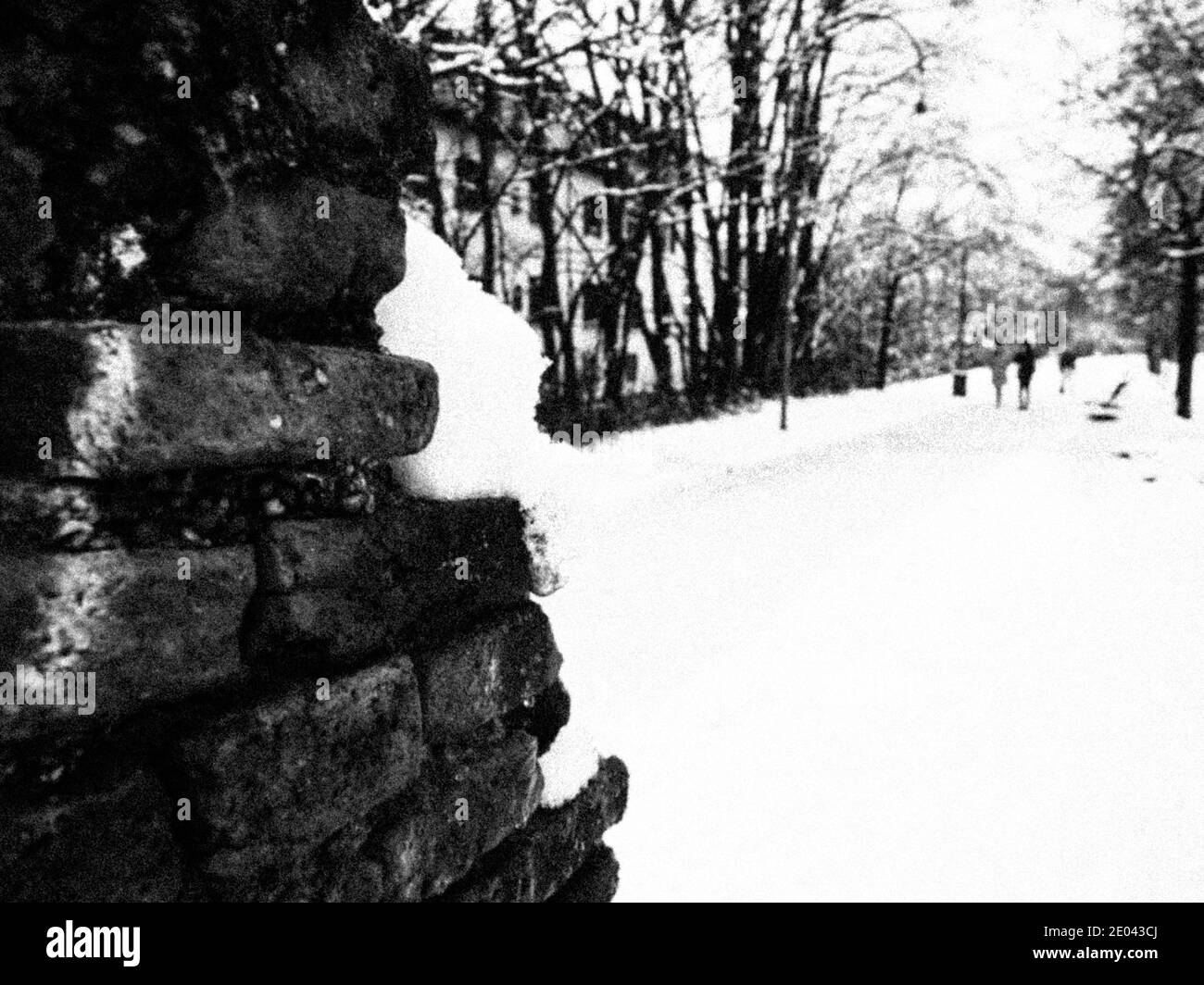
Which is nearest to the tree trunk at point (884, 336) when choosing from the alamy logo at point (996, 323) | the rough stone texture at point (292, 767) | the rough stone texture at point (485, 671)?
the alamy logo at point (996, 323)

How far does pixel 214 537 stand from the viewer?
102 centimetres

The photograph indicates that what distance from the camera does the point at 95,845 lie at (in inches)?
34.5

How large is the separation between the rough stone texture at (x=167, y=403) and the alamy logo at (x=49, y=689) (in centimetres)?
21

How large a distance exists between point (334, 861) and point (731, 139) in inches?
681

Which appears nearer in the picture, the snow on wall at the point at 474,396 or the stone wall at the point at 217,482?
the stone wall at the point at 217,482

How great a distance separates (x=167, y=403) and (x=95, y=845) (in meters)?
0.48

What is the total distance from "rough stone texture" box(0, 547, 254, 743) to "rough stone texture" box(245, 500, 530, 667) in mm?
44

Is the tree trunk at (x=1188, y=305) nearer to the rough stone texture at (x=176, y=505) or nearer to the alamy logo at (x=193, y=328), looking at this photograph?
the rough stone texture at (x=176, y=505)

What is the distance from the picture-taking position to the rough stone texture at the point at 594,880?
5.76 ft

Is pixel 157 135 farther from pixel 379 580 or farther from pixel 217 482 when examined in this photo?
pixel 379 580
